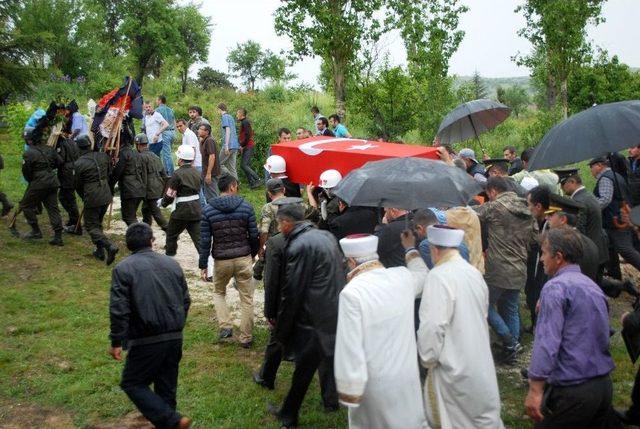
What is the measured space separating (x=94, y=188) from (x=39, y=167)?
3.73 ft

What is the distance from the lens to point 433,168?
5266mm

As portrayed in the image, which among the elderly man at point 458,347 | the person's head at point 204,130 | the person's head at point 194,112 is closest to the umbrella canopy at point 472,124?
the person's head at point 204,130

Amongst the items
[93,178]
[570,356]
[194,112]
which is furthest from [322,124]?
[570,356]

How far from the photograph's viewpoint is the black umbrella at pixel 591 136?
537cm

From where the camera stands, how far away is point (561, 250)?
4.13 meters

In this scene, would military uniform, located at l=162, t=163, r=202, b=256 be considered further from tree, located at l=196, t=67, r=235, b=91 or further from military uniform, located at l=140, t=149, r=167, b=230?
tree, located at l=196, t=67, r=235, b=91

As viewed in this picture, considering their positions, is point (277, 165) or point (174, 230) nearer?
point (277, 165)

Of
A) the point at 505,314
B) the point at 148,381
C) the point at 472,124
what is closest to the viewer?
the point at 148,381

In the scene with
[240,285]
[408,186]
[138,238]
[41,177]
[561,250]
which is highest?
[41,177]

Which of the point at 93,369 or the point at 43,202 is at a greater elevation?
the point at 43,202

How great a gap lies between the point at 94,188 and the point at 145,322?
5.50 m

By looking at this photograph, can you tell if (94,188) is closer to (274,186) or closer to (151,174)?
(151,174)

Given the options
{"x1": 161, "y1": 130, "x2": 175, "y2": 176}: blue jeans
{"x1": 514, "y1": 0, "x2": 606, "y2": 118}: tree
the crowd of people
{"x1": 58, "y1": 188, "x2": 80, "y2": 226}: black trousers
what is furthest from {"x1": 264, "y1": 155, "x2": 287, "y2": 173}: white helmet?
{"x1": 514, "y1": 0, "x2": 606, "y2": 118}: tree

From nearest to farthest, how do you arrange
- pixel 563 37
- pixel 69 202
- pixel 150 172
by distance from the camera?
pixel 150 172 → pixel 69 202 → pixel 563 37
